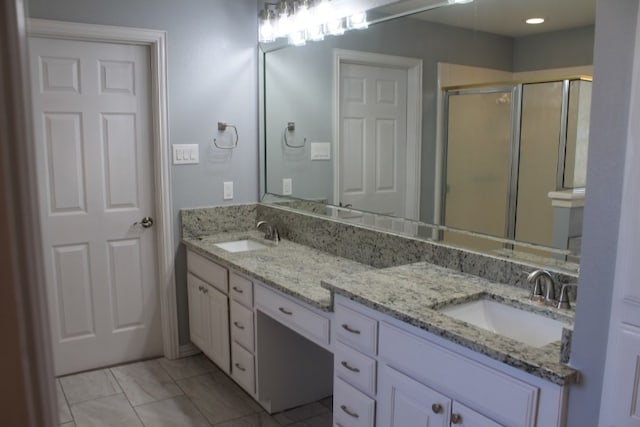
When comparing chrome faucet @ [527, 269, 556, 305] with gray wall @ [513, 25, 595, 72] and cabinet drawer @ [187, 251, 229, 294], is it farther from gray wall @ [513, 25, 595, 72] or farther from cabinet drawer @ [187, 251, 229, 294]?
cabinet drawer @ [187, 251, 229, 294]

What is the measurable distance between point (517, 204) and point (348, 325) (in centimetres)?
79

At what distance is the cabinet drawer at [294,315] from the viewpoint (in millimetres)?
2162

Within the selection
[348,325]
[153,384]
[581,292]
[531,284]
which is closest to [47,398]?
[581,292]

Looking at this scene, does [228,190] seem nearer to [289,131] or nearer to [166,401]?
[289,131]

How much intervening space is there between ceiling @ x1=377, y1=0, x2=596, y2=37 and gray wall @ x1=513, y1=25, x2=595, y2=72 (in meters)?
0.02

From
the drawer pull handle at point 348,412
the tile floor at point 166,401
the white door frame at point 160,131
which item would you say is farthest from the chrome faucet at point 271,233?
the drawer pull handle at point 348,412

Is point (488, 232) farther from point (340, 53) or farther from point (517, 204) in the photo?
point (340, 53)

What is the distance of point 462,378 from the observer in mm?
1538

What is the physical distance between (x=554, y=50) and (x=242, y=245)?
2.13 m

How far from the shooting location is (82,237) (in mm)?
3117

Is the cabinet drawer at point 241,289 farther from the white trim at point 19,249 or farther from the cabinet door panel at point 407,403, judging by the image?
the white trim at point 19,249

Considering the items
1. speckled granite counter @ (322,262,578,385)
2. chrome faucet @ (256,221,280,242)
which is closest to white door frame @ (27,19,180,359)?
chrome faucet @ (256,221,280,242)

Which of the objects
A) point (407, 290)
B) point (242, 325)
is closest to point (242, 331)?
Answer: point (242, 325)

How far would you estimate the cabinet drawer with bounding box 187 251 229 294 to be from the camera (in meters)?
2.88
